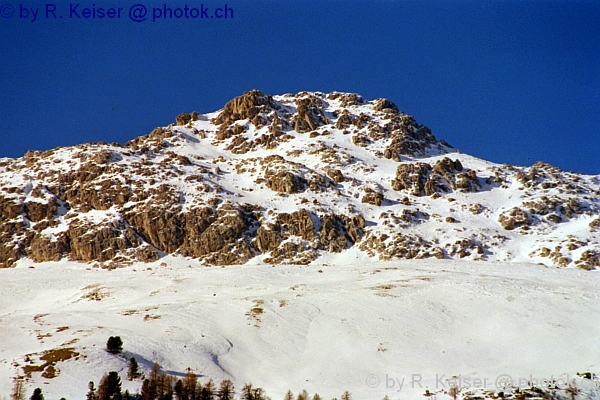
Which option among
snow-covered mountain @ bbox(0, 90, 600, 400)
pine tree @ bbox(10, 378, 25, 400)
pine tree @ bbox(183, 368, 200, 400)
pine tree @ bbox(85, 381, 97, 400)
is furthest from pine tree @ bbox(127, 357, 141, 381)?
pine tree @ bbox(10, 378, 25, 400)

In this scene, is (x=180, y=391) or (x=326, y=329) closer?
(x=180, y=391)

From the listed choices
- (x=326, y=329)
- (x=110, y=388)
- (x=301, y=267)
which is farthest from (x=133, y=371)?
(x=301, y=267)

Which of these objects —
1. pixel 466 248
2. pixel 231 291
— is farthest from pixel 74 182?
pixel 466 248

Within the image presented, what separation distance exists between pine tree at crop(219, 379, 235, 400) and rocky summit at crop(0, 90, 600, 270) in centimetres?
7494

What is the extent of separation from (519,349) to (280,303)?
102 feet

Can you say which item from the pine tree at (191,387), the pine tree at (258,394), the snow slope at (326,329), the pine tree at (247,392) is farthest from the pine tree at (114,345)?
the pine tree at (258,394)

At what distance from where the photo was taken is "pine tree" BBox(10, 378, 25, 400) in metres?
44.0

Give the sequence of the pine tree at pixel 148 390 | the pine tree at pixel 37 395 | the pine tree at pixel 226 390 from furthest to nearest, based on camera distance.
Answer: the pine tree at pixel 226 390
the pine tree at pixel 148 390
the pine tree at pixel 37 395

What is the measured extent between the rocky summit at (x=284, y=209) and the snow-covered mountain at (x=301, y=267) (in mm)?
550

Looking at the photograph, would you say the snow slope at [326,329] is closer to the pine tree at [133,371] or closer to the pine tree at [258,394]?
the pine tree at [133,371]

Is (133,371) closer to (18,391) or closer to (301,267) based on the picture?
(18,391)

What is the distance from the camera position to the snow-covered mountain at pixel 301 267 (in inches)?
2212

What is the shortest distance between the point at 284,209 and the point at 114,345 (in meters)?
91.2

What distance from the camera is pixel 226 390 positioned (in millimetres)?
47781
